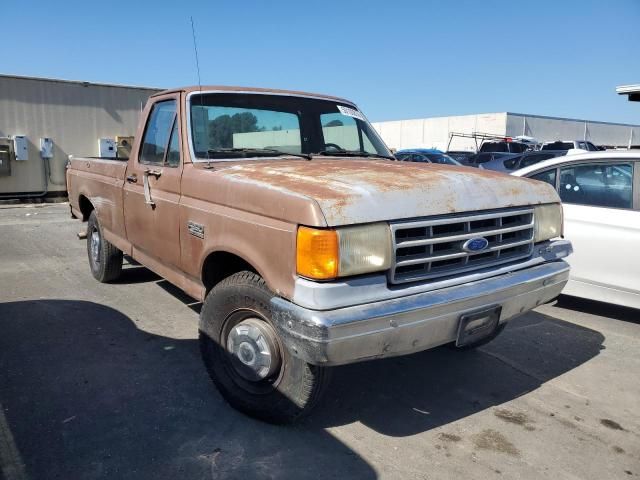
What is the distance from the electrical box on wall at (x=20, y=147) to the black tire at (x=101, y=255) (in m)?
10.4

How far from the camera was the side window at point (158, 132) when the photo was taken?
13.2 feet

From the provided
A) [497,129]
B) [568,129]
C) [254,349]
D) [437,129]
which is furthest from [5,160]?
[568,129]

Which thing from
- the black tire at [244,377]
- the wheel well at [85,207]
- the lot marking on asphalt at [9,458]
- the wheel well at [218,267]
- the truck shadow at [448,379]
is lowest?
the truck shadow at [448,379]

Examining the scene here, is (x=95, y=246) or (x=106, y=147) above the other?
(x=106, y=147)

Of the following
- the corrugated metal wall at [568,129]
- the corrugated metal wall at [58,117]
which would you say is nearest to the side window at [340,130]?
the corrugated metal wall at [58,117]

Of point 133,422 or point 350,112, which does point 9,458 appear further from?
point 350,112

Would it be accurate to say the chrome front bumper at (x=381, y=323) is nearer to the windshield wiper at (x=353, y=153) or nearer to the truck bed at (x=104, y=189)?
the windshield wiper at (x=353, y=153)

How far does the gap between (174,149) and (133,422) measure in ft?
6.25

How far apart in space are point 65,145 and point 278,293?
15.1m

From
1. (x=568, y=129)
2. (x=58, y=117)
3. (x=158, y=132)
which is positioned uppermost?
(x=568, y=129)

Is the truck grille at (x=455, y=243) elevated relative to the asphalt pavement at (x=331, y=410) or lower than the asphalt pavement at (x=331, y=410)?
elevated

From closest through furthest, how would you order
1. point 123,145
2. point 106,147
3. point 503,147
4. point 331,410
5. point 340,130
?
point 331,410 → point 340,130 → point 123,145 → point 106,147 → point 503,147

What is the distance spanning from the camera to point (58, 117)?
15203mm

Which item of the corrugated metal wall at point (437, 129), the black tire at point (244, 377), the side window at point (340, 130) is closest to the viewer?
the black tire at point (244, 377)
